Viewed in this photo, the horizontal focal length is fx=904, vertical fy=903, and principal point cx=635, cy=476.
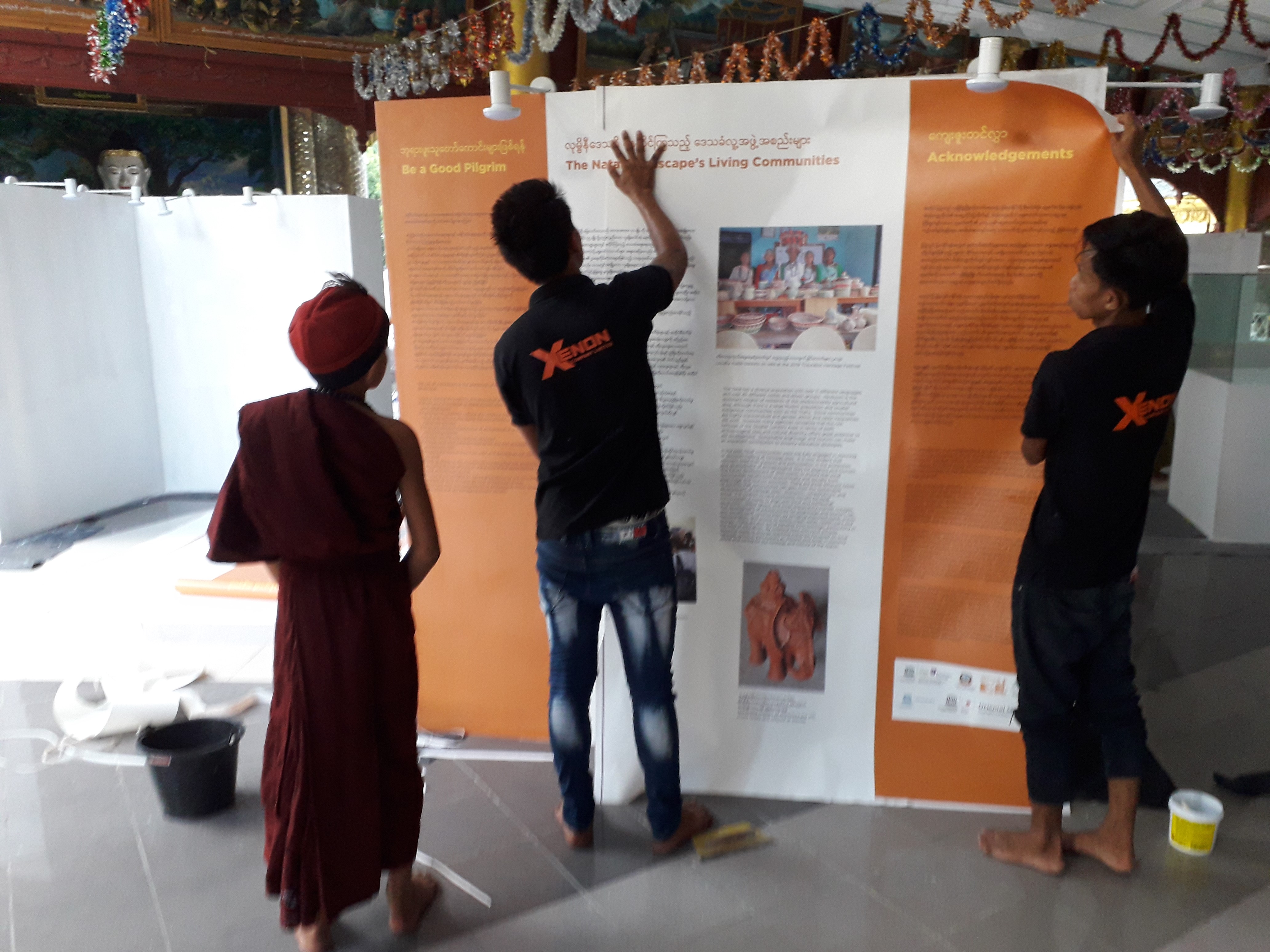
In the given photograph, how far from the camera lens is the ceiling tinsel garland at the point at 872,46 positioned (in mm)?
4824

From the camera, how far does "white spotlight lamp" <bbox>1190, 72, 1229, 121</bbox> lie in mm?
2143

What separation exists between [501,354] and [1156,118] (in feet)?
26.7

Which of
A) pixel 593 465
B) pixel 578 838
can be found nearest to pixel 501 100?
pixel 593 465

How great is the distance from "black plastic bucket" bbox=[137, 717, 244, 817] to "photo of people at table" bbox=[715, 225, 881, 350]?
1.92 meters

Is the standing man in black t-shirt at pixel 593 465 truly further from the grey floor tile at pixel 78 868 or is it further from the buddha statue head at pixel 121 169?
the buddha statue head at pixel 121 169

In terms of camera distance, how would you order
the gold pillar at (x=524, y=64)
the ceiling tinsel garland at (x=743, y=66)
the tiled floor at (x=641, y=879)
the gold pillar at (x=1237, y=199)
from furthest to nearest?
1. the gold pillar at (x=1237, y=199)
2. the gold pillar at (x=524, y=64)
3. the ceiling tinsel garland at (x=743, y=66)
4. the tiled floor at (x=641, y=879)

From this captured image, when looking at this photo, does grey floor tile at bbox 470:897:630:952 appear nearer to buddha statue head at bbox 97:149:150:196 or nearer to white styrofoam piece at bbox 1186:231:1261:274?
white styrofoam piece at bbox 1186:231:1261:274

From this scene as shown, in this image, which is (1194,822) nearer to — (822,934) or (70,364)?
(822,934)

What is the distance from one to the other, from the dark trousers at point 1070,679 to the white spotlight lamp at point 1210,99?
1.14 m

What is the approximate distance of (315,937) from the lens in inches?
83.0

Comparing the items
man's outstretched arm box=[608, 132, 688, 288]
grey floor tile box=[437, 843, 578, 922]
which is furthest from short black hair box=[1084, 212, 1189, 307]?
grey floor tile box=[437, 843, 578, 922]

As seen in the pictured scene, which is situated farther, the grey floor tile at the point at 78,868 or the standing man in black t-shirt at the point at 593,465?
the grey floor tile at the point at 78,868

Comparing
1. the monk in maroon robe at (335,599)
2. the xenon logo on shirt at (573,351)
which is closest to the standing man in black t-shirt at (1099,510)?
the xenon logo on shirt at (573,351)

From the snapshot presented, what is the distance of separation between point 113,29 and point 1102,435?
5685 millimetres
